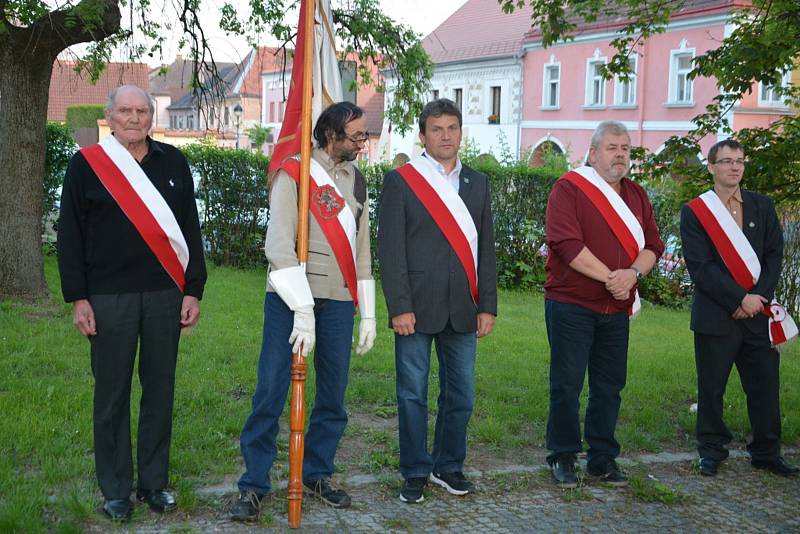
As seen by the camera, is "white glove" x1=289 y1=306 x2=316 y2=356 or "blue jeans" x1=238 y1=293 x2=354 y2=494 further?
"blue jeans" x1=238 y1=293 x2=354 y2=494

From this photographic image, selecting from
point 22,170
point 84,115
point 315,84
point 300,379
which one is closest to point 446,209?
point 315,84

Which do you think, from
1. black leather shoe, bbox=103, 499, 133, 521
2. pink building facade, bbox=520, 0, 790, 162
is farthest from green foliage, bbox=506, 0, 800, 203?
pink building facade, bbox=520, 0, 790, 162

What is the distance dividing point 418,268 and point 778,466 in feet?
8.52

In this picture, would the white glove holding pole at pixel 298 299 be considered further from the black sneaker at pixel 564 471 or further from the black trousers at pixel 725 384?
the black trousers at pixel 725 384

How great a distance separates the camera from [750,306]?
559cm

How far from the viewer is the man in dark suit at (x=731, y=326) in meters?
5.74

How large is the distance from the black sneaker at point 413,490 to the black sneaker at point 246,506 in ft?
2.54

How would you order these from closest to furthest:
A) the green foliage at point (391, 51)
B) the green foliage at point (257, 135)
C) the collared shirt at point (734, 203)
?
the collared shirt at point (734, 203) < the green foliage at point (391, 51) < the green foliage at point (257, 135)

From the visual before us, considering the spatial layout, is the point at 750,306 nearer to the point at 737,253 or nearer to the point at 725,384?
the point at 737,253

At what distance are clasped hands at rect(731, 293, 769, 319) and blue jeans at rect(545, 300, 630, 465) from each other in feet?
2.42

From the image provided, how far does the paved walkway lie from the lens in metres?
4.62

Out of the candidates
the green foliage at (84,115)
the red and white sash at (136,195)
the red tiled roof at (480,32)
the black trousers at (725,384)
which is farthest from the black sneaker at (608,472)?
the green foliage at (84,115)

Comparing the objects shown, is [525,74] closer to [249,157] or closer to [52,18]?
[249,157]

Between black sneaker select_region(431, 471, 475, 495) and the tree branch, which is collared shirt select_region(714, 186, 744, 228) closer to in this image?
black sneaker select_region(431, 471, 475, 495)
